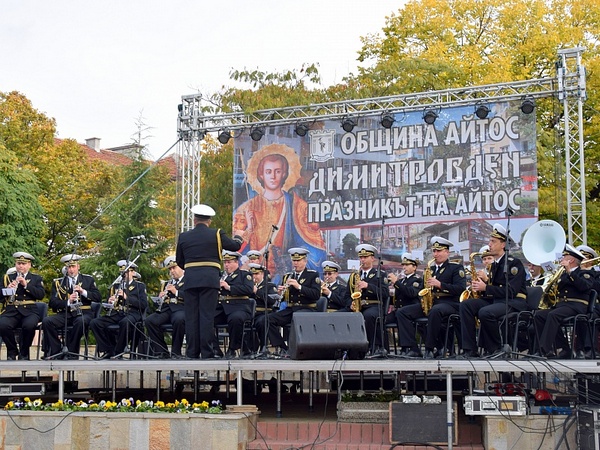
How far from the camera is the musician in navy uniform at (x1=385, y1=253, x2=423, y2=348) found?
11148 millimetres

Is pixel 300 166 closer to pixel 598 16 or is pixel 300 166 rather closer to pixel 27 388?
pixel 27 388

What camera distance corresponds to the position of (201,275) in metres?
10.6

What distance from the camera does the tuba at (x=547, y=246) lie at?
1032 centimetres

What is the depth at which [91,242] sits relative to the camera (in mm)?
28969

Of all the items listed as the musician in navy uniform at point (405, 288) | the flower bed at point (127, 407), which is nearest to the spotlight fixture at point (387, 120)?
the musician in navy uniform at point (405, 288)

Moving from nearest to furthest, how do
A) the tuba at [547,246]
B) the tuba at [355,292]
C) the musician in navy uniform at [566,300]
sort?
the musician in navy uniform at [566,300]
the tuba at [547,246]
the tuba at [355,292]

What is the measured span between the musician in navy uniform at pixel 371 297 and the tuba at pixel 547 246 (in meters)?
1.80

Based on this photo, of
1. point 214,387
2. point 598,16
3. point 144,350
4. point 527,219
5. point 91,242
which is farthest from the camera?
point 91,242

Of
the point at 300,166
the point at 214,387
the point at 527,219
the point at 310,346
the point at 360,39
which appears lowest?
the point at 214,387

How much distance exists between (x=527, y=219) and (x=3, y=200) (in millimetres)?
17394

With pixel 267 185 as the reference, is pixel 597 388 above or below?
below

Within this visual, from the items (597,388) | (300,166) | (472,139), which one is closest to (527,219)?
(472,139)

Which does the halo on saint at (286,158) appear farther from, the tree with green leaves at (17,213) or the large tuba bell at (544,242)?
the tree with green leaves at (17,213)

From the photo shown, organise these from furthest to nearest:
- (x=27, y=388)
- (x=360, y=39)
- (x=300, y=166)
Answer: (x=360, y=39), (x=300, y=166), (x=27, y=388)
